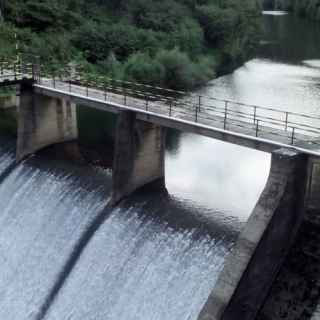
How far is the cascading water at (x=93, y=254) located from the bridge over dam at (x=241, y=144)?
4.71ft

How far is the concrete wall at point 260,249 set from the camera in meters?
15.8

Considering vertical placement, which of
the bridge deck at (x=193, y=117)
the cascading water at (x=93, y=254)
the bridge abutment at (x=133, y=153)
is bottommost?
the cascading water at (x=93, y=254)

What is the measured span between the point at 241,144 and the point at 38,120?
12944 millimetres

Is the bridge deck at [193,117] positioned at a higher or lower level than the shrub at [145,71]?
higher

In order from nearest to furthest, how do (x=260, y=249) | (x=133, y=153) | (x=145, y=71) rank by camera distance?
(x=260, y=249) → (x=133, y=153) → (x=145, y=71)

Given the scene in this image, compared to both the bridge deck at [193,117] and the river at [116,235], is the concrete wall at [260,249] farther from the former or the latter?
the river at [116,235]

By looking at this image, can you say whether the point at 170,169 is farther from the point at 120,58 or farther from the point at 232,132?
the point at 120,58

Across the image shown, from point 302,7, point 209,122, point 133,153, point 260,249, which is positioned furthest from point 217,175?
point 302,7

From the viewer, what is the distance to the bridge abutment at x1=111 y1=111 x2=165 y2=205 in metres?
22.2

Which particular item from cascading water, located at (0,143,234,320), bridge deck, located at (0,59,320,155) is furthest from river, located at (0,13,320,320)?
bridge deck, located at (0,59,320,155)

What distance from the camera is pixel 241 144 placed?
1881 centimetres

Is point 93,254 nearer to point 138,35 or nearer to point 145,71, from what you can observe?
point 145,71

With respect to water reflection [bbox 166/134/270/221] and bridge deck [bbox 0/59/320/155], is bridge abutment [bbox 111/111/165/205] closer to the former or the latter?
bridge deck [bbox 0/59/320/155]

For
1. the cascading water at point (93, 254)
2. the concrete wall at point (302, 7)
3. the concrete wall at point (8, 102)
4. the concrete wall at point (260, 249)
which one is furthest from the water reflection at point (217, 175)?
the concrete wall at point (302, 7)
